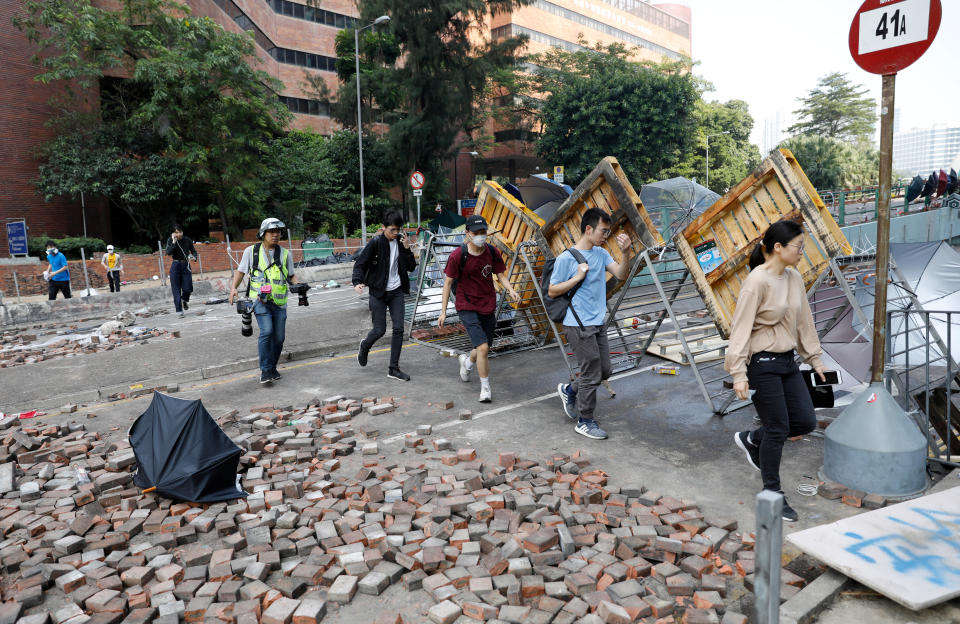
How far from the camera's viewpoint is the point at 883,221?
4.17 metres

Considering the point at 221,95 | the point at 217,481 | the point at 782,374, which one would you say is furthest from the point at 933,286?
the point at 221,95

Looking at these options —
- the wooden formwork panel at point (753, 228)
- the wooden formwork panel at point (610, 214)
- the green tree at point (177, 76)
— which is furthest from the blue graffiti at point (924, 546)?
the green tree at point (177, 76)

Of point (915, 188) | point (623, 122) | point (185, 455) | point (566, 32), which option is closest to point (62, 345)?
point (185, 455)

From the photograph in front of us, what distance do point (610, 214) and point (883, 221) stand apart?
2743mm

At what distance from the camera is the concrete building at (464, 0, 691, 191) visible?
5531 centimetres

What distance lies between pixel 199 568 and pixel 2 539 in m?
1.54

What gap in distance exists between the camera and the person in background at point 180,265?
12.8 metres

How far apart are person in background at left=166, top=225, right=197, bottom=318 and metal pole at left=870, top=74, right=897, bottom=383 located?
483 inches

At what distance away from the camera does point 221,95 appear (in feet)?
86.6

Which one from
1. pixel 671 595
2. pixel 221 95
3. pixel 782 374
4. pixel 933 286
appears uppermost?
pixel 221 95

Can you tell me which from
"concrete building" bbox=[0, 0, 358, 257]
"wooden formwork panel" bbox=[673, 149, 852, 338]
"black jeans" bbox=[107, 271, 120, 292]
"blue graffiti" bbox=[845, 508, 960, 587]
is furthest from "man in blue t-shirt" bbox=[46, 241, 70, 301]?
"blue graffiti" bbox=[845, 508, 960, 587]

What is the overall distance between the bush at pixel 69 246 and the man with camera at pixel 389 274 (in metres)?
21.1

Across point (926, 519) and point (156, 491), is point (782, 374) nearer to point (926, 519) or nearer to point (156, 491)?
point (926, 519)

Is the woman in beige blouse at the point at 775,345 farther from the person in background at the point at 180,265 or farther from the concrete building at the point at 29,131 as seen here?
the concrete building at the point at 29,131
